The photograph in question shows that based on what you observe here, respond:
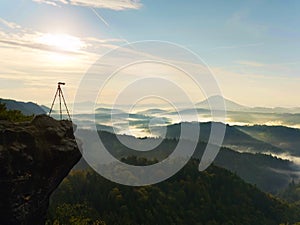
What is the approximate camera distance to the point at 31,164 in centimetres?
2828

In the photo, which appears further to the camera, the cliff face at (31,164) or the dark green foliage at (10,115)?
the dark green foliage at (10,115)

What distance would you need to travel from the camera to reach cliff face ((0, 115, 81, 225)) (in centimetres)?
2702

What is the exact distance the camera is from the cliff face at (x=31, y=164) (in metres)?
27.0

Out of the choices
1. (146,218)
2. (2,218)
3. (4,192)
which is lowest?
(146,218)

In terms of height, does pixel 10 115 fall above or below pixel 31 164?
above

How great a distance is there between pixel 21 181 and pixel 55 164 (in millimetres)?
3667

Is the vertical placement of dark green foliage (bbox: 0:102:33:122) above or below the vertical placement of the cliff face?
above

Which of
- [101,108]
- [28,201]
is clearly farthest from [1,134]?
[101,108]

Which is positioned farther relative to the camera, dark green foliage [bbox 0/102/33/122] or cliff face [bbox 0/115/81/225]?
dark green foliage [bbox 0/102/33/122]

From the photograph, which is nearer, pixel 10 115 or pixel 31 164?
pixel 31 164

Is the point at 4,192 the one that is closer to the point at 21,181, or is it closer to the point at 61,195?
the point at 21,181

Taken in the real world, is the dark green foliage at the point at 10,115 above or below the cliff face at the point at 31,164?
above

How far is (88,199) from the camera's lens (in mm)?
192375

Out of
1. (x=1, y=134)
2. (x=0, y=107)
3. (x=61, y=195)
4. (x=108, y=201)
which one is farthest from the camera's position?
(x=108, y=201)
